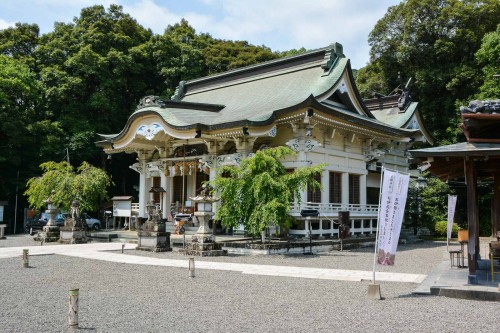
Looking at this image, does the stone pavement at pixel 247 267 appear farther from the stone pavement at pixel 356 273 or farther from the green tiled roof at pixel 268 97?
the green tiled roof at pixel 268 97

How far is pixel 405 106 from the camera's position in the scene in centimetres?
2872

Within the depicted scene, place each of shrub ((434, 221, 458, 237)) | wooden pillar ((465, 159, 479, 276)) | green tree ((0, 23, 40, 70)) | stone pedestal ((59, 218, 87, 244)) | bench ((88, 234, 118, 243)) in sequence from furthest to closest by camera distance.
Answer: green tree ((0, 23, 40, 70)) < shrub ((434, 221, 458, 237)) < bench ((88, 234, 118, 243)) < stone pedestal ((59, 218, 87, 244)) < wooden pillar ((465, 159, 479, 276))

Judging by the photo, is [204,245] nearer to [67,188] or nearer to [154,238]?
[154,238]

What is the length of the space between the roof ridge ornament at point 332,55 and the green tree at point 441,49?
1269 centimetres

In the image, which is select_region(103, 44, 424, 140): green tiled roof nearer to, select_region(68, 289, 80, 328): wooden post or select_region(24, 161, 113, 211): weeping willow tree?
select_region(24, 161, 113, 211): weeping willow tree

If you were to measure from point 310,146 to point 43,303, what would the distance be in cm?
1366

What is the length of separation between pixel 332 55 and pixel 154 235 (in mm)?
13121

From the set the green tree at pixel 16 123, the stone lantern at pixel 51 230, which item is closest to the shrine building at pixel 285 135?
the stone lantern at pixel 51 230

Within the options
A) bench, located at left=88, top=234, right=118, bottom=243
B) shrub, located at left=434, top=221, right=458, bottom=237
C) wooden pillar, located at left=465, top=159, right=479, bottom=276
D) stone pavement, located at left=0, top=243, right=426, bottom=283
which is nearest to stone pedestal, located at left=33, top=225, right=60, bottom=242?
bench, located at left=88, top=234, right=118, bottom=243

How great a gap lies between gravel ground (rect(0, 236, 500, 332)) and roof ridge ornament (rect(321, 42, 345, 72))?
14.5 meters

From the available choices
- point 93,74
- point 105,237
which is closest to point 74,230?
point 105,237

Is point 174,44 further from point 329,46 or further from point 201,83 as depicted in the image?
point 329,46

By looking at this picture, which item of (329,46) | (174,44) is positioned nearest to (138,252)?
(329,46)

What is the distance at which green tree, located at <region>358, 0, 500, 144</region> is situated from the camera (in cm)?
3250
